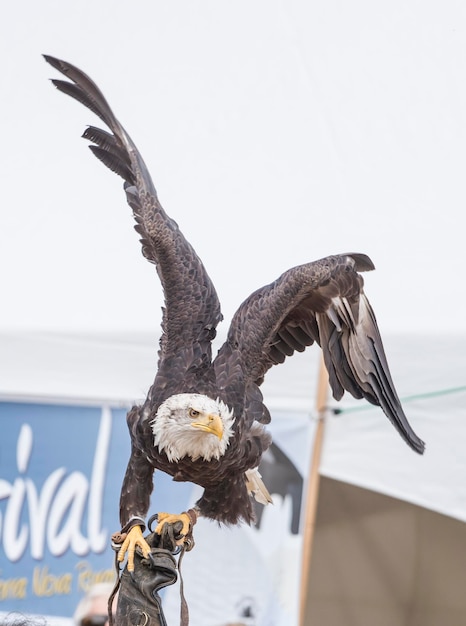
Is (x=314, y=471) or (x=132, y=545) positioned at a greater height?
(x=132, y=545)

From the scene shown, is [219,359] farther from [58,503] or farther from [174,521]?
[58,503]

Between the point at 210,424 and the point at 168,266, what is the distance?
0.32 metres

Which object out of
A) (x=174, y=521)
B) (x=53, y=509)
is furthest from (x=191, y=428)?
(x=53, y=509)

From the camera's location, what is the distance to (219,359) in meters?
1.44

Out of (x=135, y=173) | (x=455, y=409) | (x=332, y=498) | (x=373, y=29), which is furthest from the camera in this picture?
(x=373, y=29)

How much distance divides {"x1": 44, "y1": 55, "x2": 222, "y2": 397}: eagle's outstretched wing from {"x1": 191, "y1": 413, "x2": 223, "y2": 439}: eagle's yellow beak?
0.10 meters

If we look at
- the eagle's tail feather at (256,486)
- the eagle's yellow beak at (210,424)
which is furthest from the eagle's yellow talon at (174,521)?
the eagle's tail feather at (256,486)

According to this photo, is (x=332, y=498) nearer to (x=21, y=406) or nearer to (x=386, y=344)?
(x=386, y=344)

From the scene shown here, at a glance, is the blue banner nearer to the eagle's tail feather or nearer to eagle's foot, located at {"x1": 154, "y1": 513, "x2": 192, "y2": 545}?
the eagle's tail feather

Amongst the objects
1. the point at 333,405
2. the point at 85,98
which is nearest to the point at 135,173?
the point at 85,98

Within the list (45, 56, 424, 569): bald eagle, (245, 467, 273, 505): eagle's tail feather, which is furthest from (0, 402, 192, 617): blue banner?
(45, 56, 424, 569): bald eagle

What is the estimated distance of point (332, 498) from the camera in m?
2.93

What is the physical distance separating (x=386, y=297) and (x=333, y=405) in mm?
375

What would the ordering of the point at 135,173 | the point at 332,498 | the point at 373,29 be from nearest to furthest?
the point at 135,173 → the point at 332,498 → the point at 373,29
